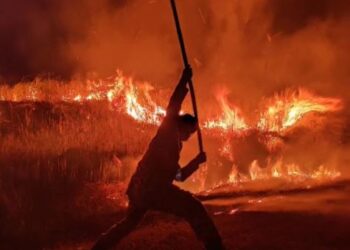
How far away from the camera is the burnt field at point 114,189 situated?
7289 mm

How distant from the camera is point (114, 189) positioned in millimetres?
10016

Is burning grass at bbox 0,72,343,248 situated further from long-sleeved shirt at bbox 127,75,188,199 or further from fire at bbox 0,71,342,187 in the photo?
long-sleeved shirt at bbox 127,75,188,199

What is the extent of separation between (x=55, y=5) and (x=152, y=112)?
8628mm

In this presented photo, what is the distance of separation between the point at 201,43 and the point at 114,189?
10.00 meters

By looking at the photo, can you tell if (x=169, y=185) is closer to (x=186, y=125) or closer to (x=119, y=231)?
(x=186, y=125)

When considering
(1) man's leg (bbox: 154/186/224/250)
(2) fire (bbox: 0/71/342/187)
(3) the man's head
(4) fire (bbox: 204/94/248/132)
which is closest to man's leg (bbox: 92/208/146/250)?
(1) man's leg (bbox: 154/186/224/250)

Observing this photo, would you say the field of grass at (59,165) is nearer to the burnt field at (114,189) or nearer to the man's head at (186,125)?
the burnt field at (114,189)

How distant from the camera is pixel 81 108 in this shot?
14.9 m

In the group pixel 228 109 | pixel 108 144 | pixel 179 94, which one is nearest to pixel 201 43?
pixel 228 109

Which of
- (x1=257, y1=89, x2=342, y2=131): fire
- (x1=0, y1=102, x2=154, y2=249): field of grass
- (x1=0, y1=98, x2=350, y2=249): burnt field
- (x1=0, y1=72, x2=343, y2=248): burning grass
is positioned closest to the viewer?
(x1=0, y1=98, x2=350, y2=249): burnt field

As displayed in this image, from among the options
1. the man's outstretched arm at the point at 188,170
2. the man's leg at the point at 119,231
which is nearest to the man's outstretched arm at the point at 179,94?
the man's outstretched arm at the point at 188,170

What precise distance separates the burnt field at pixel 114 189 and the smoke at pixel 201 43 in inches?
146

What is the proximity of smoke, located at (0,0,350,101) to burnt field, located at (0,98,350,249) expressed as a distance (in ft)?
12.2

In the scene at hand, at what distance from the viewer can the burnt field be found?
23.9 feet
